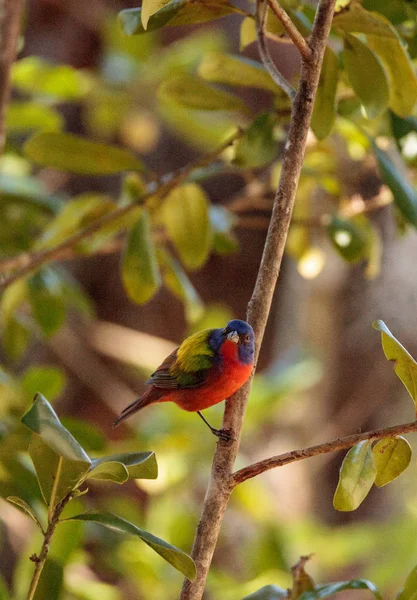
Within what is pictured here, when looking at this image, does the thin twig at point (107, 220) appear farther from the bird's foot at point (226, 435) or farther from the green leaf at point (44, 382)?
the bird's foot at point (226, 435)

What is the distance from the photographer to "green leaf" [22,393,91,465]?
64cm

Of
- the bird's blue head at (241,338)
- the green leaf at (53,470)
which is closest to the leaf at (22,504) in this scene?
the green leaf at (53,470)

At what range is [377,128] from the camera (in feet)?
5.10

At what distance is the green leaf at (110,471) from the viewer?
743 millimetres

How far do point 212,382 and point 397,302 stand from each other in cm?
214

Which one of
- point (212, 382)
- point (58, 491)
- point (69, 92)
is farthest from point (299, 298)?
point (58, 491)

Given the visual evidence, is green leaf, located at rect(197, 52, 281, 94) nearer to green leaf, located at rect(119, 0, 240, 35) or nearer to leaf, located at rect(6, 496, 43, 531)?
green leaf, located at rect(119, 0, 240, 35)

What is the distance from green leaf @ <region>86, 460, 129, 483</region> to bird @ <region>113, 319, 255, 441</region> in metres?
0.11

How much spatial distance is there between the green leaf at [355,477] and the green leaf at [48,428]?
0.26 metres

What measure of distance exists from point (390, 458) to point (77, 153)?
3.09 ft

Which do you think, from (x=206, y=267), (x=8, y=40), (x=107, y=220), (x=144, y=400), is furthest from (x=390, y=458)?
(x=206, y=267)

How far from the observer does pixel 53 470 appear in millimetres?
794

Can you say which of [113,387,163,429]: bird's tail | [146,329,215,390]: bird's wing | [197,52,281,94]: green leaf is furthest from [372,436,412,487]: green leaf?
[197,52,281,94]: green leaf

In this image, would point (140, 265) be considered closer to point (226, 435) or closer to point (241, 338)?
point (241, 338)
